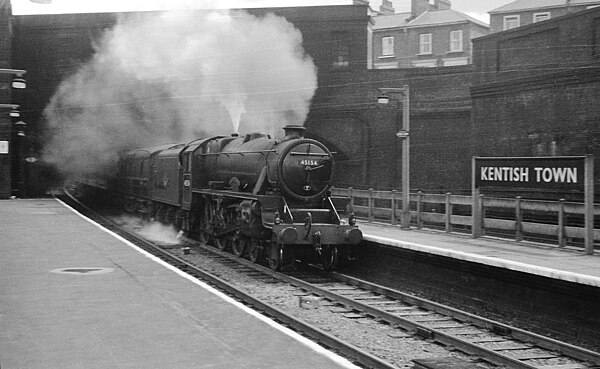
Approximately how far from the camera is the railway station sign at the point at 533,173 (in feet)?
36.6

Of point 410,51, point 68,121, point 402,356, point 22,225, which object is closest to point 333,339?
point 402,356

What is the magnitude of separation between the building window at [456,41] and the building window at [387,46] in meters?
4.79

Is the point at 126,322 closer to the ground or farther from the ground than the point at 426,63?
closer to the ground

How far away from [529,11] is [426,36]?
9765 millimetres

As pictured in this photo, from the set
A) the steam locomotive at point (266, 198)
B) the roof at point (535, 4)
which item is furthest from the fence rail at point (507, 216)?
the roof at point (535, 4)

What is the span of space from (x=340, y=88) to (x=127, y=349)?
2445cm

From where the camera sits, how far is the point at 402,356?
762 centimetres

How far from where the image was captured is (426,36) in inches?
1885

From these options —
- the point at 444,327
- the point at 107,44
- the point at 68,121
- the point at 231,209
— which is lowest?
the point at 444,327

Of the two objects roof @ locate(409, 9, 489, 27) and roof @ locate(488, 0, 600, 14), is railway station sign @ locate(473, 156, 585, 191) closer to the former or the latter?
roof @ locate(488, 0, 600, 14)

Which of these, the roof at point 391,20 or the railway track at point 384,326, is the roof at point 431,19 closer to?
the roof at point 391,20

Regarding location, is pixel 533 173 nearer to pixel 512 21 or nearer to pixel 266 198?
pixel 266 198

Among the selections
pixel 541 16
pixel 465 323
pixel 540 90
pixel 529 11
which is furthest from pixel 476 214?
pixel 529 11

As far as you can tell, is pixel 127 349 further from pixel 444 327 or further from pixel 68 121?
pixel 68 121
